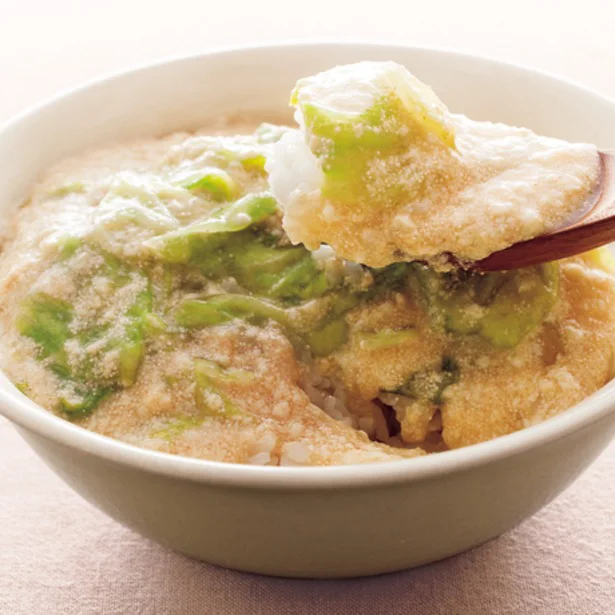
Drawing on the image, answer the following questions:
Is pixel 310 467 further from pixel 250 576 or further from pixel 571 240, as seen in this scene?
pixel 571 240

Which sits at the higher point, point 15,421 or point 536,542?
point 15,421

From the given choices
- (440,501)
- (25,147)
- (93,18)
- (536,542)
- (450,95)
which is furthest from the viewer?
(93,18)

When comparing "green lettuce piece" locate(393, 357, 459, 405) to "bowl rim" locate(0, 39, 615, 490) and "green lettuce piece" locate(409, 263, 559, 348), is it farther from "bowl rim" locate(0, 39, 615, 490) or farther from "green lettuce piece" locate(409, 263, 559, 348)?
"bowl rim" locate(0, 39, 615, 490)

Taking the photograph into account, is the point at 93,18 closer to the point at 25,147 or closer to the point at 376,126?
the point at 25,147

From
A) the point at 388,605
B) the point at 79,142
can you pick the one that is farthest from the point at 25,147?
the point at 388,605

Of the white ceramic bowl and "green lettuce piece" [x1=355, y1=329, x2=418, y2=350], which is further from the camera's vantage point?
"green lettuce piece" [x1=355, y1=329, x2=418, y2=350]

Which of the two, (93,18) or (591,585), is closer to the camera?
(591,585)

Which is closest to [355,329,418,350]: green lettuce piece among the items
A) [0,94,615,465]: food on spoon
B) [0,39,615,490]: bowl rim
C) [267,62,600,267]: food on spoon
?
[0,94,615,465]: food on spoon
